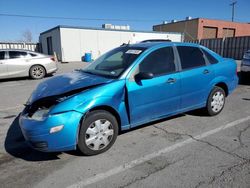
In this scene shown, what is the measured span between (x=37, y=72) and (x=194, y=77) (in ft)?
28.2

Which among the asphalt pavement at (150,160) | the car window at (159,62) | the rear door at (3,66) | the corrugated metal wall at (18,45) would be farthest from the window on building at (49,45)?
the car window at (159,62)

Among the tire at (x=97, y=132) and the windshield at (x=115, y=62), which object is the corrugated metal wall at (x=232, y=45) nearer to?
the windshield at (x=115, y=62)

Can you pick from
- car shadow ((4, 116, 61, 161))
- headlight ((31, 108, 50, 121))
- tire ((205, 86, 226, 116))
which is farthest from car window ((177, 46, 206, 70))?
car shadow ((4, 116, 61, 161))

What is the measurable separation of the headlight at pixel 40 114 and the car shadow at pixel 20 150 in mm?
686

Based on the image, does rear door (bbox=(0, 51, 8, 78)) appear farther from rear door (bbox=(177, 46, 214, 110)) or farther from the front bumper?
rear door (bbox=(177, 46, 214, 110))

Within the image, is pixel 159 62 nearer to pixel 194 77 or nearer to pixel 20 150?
pixel 194 77

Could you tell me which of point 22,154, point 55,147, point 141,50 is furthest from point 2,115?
point 141,50

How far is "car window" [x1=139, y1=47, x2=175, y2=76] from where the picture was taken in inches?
156

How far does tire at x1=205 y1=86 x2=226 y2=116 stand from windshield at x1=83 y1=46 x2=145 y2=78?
2.01 meters

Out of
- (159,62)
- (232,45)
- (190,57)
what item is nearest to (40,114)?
(159,62)

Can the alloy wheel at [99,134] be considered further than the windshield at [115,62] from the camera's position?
No

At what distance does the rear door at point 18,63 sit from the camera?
34.0 feet

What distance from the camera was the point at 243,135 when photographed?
4.16 meters

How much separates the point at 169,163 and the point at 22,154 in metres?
2.25
